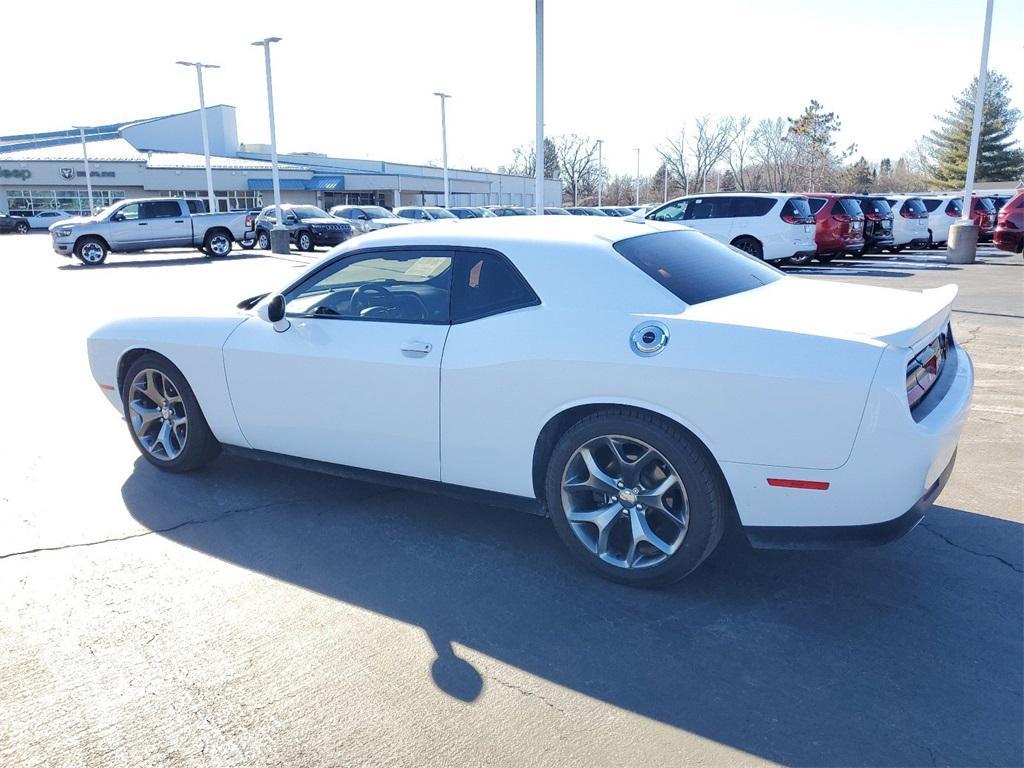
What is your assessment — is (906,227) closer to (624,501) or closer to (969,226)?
(969,226)

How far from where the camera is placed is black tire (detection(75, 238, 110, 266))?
24.1 meters

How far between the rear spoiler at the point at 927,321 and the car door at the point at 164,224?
25139 millimetres

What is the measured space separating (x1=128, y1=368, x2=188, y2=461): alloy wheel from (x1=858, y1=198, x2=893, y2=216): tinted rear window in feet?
71.4

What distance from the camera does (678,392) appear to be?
3387 millimetres

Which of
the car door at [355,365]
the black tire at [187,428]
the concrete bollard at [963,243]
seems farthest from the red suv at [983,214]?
the black tire at [187,428]

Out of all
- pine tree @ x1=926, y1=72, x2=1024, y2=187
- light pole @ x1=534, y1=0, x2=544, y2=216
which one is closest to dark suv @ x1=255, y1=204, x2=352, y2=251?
light pole @ x1=534, y1=0, x2=544, y2=216

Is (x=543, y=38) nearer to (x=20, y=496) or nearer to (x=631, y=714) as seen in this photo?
(x=20, y=496)

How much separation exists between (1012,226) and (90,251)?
24990 millimetres

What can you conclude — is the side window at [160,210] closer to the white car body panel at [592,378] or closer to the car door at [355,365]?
the white car body panel at [592,378]

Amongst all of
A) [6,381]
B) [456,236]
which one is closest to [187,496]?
[456,236]

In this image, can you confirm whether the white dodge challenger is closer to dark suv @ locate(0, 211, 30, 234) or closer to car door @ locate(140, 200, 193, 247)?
car door @ locate(140, 200, 193, 247)

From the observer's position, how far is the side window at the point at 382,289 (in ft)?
14.0

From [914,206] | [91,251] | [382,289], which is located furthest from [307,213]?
[382,289]

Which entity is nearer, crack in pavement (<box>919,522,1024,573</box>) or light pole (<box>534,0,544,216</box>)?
crack in pavement (<box>919,522,1024,573</box>)
